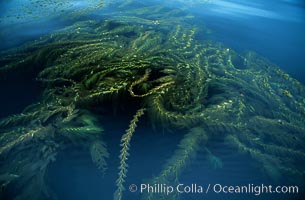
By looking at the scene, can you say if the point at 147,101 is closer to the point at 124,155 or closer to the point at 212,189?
the point at 124,155

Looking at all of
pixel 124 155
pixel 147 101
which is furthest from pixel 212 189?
pixel 147 101

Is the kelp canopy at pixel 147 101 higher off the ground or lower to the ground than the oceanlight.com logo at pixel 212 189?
higher

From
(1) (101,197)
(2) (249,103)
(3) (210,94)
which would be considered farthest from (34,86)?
(2) (249,103)

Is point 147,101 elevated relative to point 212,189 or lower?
elevated

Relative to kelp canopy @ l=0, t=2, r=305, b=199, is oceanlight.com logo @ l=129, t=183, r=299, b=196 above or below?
below
